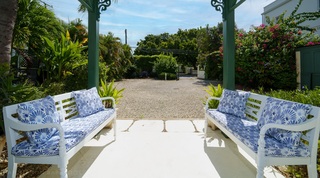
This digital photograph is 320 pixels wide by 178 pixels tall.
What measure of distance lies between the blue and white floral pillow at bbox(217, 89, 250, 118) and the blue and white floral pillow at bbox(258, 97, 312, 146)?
0.88 meters

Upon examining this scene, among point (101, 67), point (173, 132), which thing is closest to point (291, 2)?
point (101, 67)

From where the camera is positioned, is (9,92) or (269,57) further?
(269,57)

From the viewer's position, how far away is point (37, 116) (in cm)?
208

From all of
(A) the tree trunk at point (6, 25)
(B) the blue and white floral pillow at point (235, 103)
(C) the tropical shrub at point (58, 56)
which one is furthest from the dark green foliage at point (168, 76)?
(A) the tree trunk at point (6, 25)

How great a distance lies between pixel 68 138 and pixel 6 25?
1965mm

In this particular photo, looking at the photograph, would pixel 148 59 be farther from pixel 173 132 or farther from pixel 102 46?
pixel 173 132

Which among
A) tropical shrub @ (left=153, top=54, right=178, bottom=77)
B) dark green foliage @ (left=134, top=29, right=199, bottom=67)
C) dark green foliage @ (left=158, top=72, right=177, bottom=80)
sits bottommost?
dark green foliage @ (left=158, top=72, right=177, bottom=80)

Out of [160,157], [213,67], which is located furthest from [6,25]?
[213,67]

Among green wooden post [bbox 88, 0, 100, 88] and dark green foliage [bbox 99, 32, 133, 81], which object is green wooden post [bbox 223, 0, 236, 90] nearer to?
green wooden post [bbox 88, 0, 100, 88]

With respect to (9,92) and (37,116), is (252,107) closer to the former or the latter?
(37,116)

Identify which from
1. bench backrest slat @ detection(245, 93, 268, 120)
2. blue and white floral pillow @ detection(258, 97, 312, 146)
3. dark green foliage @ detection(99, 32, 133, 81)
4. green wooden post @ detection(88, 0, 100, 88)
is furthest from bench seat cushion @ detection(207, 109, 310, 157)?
dark green foliage @ detection(99, 32, 133, 81)

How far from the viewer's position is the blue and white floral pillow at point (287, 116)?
6.45 feet

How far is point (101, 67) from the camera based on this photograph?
732 centimetres

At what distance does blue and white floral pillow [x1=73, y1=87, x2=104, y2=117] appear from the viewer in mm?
3234
